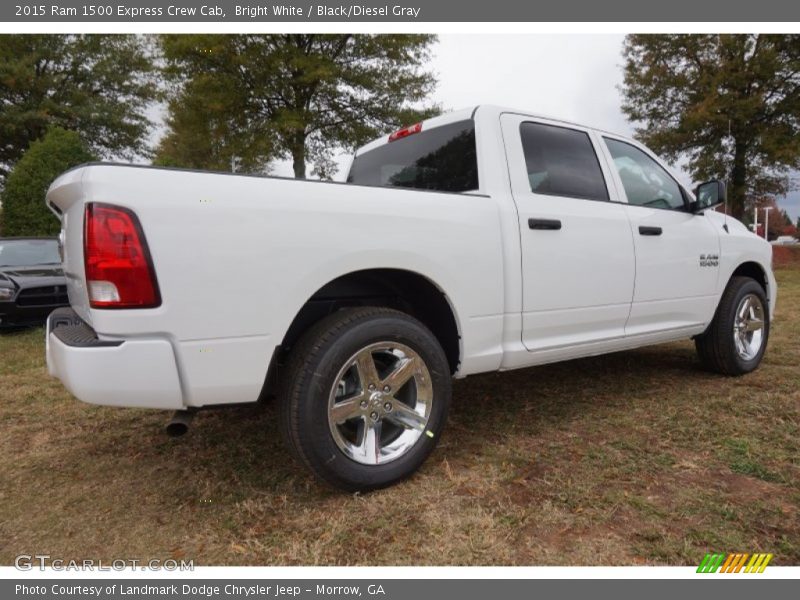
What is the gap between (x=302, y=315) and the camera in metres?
2.48

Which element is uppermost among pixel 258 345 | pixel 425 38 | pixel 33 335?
pixel 425 38

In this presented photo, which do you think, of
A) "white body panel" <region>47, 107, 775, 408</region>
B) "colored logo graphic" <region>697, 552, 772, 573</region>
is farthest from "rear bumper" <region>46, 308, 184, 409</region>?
"colored logo graphic" <region>697, 552, 772, 573</region>

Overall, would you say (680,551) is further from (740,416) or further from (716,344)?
(716,344)

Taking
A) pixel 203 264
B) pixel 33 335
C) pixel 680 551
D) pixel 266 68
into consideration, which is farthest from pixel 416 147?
pixel 266 68

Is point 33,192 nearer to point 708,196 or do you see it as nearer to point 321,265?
point 321,265

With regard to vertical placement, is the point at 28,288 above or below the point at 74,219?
below

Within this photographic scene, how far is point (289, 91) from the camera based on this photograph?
1295 cm

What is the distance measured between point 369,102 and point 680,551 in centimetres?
1329

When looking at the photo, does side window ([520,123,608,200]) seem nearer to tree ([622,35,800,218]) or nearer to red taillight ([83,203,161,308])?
red taillight ([83,203,161,308])

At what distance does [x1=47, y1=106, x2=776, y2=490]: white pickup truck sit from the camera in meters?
1.87

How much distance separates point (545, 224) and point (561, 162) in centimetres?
58

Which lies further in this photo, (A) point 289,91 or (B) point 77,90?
(B) point 77,90

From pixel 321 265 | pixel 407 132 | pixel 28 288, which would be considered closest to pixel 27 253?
pixel 28 288
